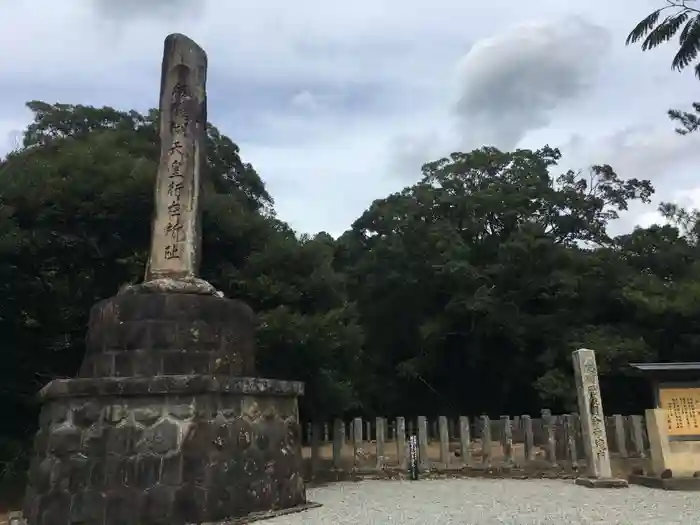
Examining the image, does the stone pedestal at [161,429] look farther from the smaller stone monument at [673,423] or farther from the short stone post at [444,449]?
the smaller stone monument at [673,423]

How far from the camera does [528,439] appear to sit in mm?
11344

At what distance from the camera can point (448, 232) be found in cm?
2262

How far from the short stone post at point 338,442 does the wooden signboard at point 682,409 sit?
5502mm

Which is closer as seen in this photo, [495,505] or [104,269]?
[495,505]

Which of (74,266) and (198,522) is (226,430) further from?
(74,266)

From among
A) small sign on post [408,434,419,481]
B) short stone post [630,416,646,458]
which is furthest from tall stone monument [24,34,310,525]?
short stone post [630,416,646,458]

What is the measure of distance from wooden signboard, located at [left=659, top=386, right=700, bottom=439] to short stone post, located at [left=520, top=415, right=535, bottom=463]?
2665 millimetres

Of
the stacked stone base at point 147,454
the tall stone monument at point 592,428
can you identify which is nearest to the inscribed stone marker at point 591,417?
the tall stone monument at point 592,428

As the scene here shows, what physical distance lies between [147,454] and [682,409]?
7.86 metres

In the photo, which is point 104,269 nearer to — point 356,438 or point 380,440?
point 356,438

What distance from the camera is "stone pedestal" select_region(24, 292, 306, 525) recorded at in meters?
5.83

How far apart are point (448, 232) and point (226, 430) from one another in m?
17.3

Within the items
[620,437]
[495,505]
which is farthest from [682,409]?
[495,505]

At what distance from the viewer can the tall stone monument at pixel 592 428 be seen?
30.3 feet
